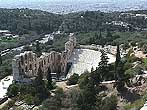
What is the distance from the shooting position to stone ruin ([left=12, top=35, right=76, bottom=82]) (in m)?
49.1

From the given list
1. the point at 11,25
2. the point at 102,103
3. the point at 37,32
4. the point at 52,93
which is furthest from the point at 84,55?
the point at 11,25

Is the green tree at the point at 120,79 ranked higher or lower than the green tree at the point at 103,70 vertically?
higher

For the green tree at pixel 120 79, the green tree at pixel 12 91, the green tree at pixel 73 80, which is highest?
the green tree at pixel 120 79

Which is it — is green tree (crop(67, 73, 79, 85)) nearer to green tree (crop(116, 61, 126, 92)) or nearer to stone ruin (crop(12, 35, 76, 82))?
stone ruin (crop(12, 35, 76, 82))

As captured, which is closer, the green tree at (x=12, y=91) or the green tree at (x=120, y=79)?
the green tree at (x=120, y=79)

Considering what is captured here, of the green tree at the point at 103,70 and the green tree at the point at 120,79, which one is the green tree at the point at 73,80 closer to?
the green tree at the point at 103,70

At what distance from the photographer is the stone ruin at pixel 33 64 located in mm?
49062

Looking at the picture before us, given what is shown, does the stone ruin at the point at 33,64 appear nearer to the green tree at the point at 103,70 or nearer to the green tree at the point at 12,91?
the green tree at the point at 12,91

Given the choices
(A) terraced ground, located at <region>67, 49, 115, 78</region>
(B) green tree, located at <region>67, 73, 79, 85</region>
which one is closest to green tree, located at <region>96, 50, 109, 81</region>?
(B) green tree, located at <region>67, 73, 79, 85</region>

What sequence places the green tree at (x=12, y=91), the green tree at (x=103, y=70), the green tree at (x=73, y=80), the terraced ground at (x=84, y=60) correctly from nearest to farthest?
1. the green tree at (x=103, y=70)
2. the green tree at (x=12, y=91)
3. the green tree at (x=73, y=80)
4. the terraced ground at (x=84, y=60)

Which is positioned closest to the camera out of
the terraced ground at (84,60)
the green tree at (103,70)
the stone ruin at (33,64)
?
the green tree at (103,70)

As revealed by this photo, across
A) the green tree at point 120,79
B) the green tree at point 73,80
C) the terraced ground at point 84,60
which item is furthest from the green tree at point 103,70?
the terraced ground at point 84,60

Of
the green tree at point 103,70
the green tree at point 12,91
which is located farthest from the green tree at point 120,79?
the green tree at point 12,91

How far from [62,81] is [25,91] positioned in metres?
6.32
